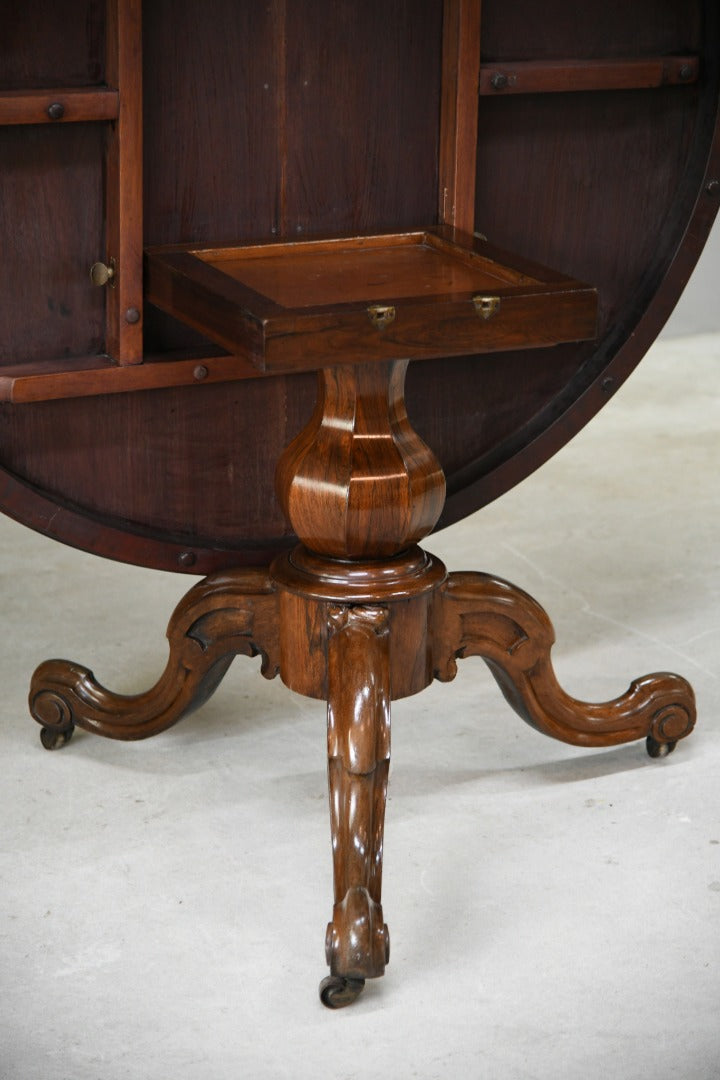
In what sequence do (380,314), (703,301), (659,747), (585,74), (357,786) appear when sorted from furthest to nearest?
1. (703,301)
2. (659,747)
3. (585,74)
4. (357,786)
5. (380,314)

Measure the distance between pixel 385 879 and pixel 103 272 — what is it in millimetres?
860

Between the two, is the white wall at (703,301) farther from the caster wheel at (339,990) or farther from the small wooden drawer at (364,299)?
the caster wheel at (339,990)

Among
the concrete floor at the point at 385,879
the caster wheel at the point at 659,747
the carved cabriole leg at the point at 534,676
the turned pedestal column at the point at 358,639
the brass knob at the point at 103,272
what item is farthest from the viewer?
the caster wheel at the point at 659,747

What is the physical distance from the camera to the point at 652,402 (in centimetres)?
446

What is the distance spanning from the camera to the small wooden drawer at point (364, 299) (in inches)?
77.4

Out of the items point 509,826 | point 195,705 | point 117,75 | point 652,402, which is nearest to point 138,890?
point 195,705

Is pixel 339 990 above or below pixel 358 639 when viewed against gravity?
below

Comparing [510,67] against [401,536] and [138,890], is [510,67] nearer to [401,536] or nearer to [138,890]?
[401,536]

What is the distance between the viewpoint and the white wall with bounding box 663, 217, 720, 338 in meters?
5.25

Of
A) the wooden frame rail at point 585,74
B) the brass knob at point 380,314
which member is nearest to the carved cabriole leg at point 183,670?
the brass knob at point 380,314

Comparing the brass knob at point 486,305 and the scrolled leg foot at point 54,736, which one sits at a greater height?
the brass knob at point 486,305

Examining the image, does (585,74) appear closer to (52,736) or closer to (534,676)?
(534,676)

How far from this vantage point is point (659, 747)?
2570 mm

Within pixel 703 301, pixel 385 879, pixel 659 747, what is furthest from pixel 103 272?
pixel 703 301
